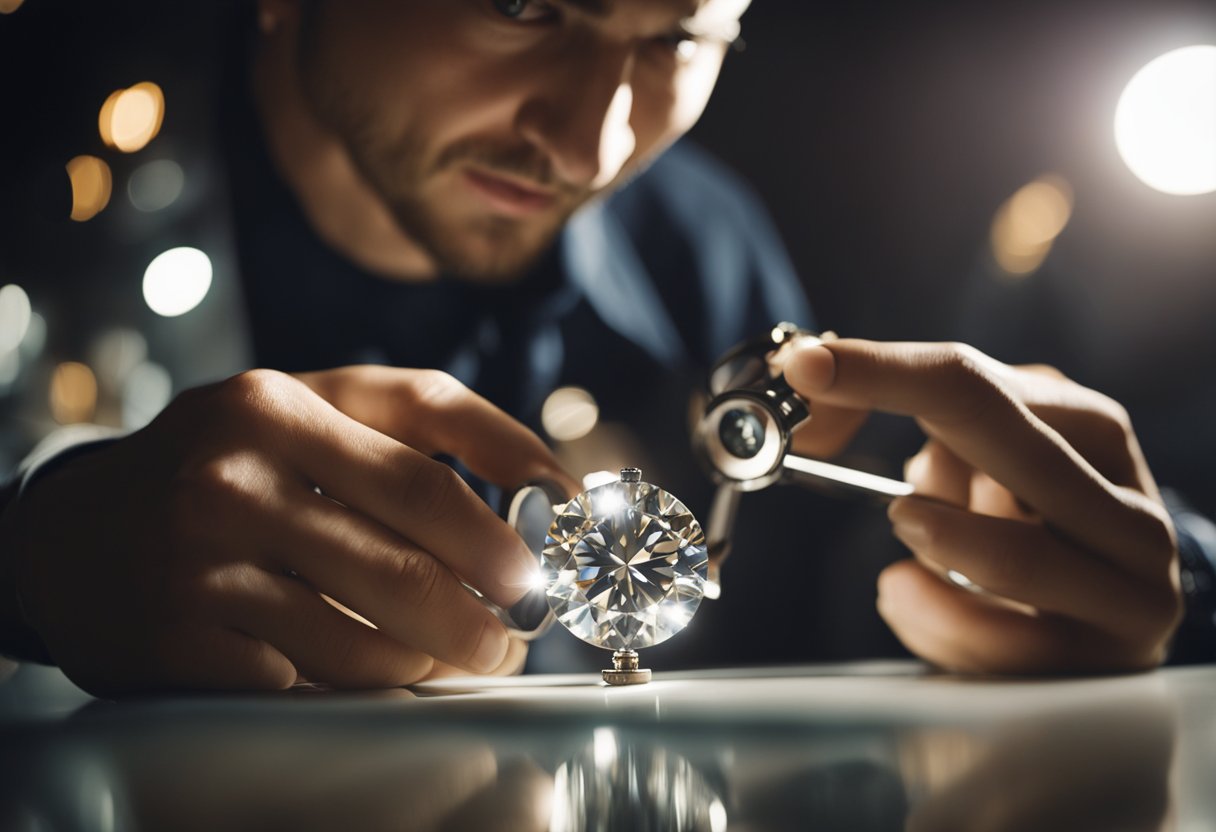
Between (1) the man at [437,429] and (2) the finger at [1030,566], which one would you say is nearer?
(1) the man at [437,429]

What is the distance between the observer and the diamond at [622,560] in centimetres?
63

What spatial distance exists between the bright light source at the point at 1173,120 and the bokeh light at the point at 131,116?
5.43ft

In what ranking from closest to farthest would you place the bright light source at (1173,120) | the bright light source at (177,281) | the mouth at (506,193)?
1. the mouth at (506,193)
2. the bright light source at (177,281)
3. the bright light source at (1173,120)

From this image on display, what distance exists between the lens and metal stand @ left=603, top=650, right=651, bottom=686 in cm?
73

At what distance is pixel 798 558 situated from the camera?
1649mm

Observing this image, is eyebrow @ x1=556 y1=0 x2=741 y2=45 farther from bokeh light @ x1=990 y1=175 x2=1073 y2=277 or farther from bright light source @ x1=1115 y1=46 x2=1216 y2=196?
bright light source @ x1=1115 y1=46 x2=1216 y2=196

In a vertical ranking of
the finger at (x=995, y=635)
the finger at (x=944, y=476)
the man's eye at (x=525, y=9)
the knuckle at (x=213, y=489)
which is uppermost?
the man's eye at (x=525, y=9)

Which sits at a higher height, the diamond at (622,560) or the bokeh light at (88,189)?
the bokeh light at (88,189)

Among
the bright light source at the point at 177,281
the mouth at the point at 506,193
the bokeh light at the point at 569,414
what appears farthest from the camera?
the bokeh light at the point at 569,414

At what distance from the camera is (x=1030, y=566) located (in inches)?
30.2

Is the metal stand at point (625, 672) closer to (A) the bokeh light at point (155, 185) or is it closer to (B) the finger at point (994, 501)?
(B) the finger at point (994, 501)

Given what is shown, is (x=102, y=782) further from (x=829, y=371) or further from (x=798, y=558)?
(x=798, y=558)

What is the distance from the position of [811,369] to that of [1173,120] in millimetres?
1376

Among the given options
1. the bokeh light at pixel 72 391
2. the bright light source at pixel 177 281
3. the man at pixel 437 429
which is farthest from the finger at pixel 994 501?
the bokeh light at pixel 72 391
